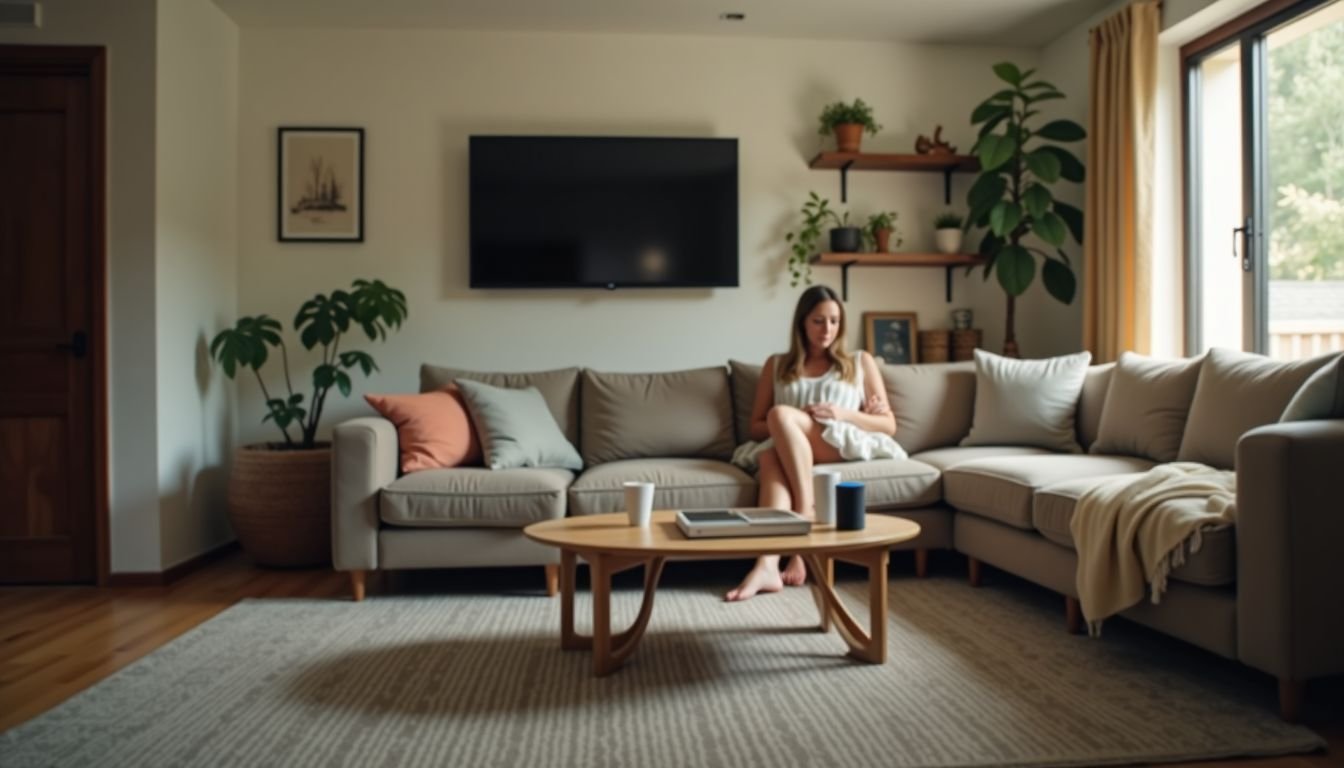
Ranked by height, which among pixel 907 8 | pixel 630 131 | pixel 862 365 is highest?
pixel 907 8

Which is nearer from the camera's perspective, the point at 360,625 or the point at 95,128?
the point at 360,625

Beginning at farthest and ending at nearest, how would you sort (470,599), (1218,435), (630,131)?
(630,131) < (470,599) < (1218,435)

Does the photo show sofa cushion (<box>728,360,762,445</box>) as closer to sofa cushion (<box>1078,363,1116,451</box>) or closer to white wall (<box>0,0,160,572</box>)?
sofa cushion (<box>1078,363,1116,451</box>)

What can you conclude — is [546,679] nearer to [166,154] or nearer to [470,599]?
[470,599]

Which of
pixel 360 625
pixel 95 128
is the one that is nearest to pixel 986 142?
pixel 360 625

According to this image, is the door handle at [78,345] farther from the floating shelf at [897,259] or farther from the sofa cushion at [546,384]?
the floating shelf at [897,259]

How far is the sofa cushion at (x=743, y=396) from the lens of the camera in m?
3.94

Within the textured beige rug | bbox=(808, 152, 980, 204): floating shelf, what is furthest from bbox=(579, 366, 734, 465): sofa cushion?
bbox=(808, 152, 980, 204): floating shelf

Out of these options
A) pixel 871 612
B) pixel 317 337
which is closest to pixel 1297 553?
pixel 871 612

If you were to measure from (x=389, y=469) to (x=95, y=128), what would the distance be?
1.69 m

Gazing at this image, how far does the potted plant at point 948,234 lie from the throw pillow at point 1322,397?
2.14 metres

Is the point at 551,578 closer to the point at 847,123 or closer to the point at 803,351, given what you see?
the point at 803,351

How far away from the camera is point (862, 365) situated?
3.67 metres

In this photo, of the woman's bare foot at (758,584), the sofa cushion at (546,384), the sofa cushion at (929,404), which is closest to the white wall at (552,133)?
the sofa cushion at (546,384)
